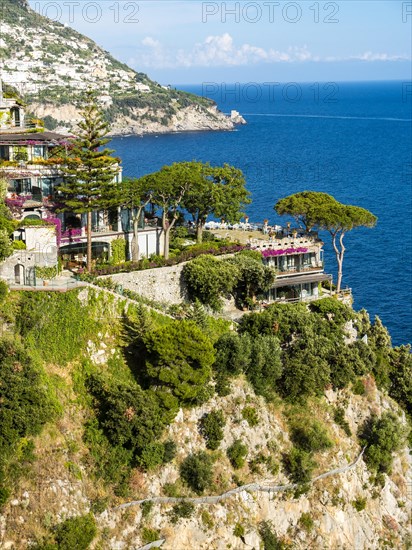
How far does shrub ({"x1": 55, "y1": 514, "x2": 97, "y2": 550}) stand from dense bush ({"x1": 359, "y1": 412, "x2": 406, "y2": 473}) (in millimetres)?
20198

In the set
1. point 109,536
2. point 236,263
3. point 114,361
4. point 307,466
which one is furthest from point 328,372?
point 109,536

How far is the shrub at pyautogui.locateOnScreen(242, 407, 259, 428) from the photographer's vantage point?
47.2 meters

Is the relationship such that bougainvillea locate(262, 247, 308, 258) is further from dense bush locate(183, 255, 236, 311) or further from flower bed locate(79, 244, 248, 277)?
dense bush locate(183, 255, 236, 311)

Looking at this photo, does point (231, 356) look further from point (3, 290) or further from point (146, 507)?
point (3, 290)

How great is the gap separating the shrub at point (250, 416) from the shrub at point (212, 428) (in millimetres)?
1719

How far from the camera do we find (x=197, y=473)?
43.4 m

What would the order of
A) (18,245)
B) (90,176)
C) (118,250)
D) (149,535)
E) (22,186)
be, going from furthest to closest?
(118,250) < (22,186) < (90,176) < (18,245) < (149,535)

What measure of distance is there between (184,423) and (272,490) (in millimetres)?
→ 6818

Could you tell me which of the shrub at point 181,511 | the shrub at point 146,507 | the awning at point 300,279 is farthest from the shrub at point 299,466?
the awning at point 300,279

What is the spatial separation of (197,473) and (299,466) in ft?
24.0

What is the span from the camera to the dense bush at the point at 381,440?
2007 inches

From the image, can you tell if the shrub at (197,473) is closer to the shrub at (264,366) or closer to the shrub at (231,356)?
the shrub at (231,356)

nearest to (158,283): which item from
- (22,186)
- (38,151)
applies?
(22,186)

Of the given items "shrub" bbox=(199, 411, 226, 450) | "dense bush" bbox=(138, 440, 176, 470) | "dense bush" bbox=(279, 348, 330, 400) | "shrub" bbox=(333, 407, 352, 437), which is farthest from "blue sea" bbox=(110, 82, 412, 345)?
"dense bush" bbox=(138, 440, 176, 470)
